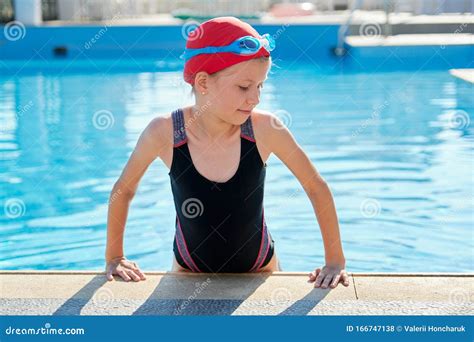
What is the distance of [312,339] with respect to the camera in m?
2.52

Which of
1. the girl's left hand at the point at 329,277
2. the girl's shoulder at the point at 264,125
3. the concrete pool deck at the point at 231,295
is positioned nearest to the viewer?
the concrete pool deck at the point at 231,295

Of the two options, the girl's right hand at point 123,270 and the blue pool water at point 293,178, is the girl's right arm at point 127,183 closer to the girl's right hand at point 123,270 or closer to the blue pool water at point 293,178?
the girl's right hand at point 123,270

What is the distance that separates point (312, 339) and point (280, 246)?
3.16 m

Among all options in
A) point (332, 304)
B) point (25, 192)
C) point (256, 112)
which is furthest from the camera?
point (25, 192)

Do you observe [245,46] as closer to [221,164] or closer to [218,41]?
[218,41]

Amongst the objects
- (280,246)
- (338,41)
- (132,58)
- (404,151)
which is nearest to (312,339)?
(280,246)

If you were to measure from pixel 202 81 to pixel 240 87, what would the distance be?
0.61 ft

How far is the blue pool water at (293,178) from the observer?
18.3ft

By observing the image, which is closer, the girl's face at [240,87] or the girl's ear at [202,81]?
the girl's face at [240,87]

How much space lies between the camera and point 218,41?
3.04 m

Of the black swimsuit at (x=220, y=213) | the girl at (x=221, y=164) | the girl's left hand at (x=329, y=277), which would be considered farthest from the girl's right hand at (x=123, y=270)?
the girl's left hand at (x=329, y=277)

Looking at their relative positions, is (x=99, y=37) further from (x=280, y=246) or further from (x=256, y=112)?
(x=256, y=112)

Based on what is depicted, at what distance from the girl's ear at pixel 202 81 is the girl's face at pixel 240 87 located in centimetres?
4

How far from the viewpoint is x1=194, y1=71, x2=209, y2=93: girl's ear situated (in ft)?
10.2
